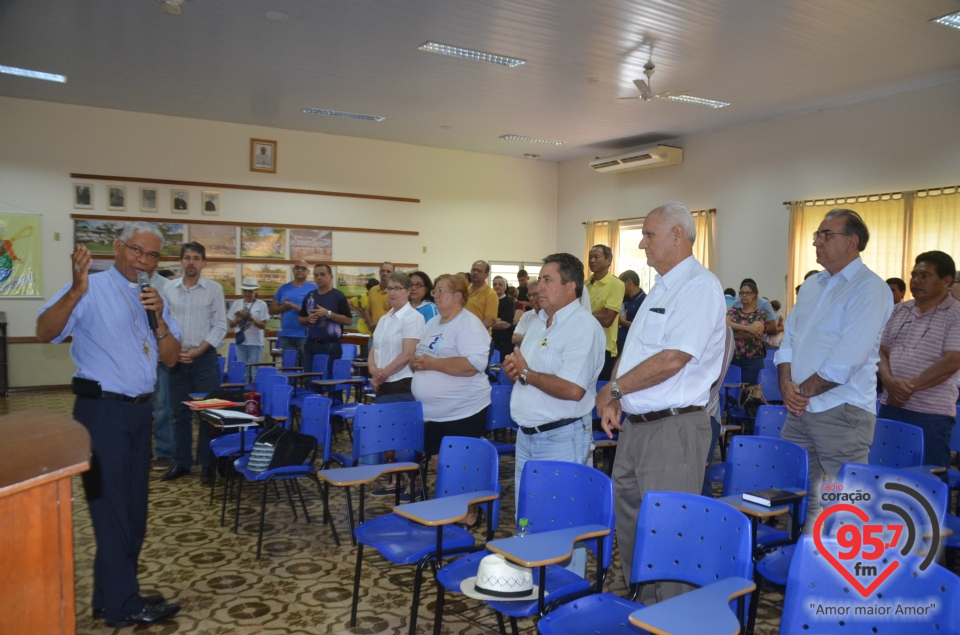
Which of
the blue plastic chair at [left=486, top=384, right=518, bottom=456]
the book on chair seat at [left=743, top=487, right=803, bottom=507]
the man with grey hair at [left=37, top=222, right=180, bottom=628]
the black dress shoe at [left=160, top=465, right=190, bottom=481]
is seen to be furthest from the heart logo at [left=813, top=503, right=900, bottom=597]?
the black dress shoe at [left=160, top=465, right=190, bottom=481]

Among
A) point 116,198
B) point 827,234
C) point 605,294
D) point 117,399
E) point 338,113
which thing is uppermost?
point 338,113

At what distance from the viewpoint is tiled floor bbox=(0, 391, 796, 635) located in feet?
9.91

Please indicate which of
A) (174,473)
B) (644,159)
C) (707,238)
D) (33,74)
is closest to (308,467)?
(174,473)

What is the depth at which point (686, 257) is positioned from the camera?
261 centimetres

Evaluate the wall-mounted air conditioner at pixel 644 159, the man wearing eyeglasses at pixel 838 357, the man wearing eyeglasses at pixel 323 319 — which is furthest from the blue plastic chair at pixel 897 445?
the wall-mounted air conditioner at pixel 644 159

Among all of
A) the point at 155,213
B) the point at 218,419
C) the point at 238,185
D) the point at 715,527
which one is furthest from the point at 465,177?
the point at 715,527

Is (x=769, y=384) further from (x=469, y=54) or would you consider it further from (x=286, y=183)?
(x=286, y=183)

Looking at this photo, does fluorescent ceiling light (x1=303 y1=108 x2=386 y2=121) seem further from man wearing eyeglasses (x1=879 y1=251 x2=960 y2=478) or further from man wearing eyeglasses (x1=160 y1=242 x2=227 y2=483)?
man wearing eyeglasses (x1=879 y1=251 x2=960 y2=478)

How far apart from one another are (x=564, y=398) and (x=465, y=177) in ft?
34.4

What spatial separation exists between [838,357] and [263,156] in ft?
32.9

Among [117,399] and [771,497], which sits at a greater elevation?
[117,399]

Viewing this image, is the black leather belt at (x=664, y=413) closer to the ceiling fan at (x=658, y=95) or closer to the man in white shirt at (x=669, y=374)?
the man in white shirt at (x=669, y=374)

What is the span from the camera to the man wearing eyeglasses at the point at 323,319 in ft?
23.8

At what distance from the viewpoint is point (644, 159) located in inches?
436
